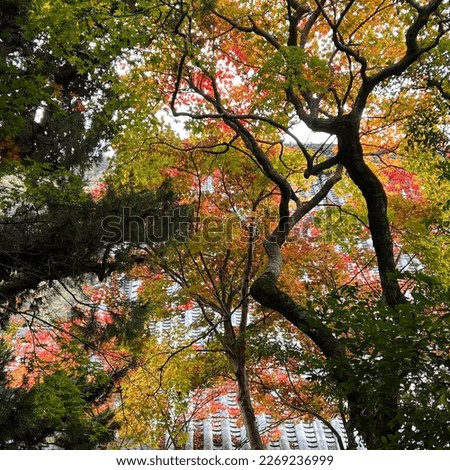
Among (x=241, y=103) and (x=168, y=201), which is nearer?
(x=168, y=201)

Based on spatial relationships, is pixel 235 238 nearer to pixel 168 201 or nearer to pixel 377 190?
pixel 168 201

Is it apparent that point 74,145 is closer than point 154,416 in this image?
Yes

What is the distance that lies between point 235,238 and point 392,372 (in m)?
5.39

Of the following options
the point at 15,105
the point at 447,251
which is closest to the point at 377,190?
the point at 447,251

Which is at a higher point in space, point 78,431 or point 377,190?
point 377,190

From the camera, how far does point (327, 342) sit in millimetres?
4723

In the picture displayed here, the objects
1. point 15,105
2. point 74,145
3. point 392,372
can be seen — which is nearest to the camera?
point 392,372

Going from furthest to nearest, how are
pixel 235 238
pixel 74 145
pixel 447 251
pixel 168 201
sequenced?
pixel 235 238 < pixel 447 251 < pixel 168 201 < pixel 74 145

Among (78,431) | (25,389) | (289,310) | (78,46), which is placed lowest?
(78,431)

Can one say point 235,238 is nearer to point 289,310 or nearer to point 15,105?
point 289,310

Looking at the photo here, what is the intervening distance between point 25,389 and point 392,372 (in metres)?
4.78

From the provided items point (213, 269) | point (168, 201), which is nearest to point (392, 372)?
point (168, 201)

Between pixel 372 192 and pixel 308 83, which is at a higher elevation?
pixel 308 83

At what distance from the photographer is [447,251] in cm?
720
